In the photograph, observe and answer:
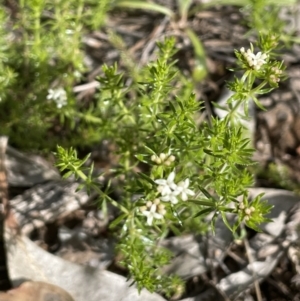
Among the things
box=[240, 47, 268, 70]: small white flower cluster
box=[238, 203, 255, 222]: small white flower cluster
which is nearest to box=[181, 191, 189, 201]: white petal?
box=[238, 203, 255, 222]: small white flower cluster

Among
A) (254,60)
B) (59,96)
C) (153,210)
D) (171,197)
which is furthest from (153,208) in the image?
(59,96)

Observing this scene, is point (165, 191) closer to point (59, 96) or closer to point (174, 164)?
point (174, 164)

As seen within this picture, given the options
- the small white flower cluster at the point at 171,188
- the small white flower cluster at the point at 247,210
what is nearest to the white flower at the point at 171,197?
the small white flower cluster at the point at 171,188

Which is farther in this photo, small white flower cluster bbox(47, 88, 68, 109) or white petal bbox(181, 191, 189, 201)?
small white flower cluster bbox(47, 88, 68, 109)

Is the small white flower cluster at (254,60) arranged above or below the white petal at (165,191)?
above

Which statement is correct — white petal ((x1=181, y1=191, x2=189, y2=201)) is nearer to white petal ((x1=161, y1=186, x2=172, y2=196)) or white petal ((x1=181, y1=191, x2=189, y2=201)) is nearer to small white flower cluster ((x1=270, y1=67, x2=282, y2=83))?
white petal ((x1=161, y1=186, x2=172, y2=196))

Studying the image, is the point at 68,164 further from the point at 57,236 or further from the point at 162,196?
the point at 57,236

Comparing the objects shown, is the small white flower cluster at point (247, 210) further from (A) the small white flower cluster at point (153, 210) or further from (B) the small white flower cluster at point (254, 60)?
(B) the small white flower cluster at point (254, 60)
